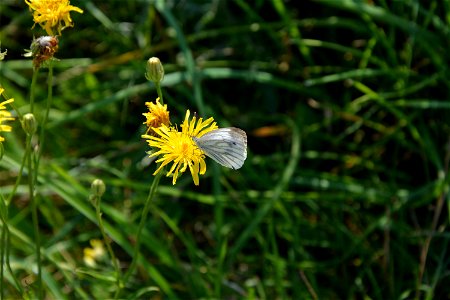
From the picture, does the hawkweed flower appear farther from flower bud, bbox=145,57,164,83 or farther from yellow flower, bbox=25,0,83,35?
flower bud, bbox=145,57,164,83

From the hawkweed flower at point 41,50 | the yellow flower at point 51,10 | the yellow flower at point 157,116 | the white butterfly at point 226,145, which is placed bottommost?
the white butterfly at point 226,145

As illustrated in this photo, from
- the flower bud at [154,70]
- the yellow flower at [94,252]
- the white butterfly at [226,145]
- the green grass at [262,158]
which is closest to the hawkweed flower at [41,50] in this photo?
the flower bud at [154,70]

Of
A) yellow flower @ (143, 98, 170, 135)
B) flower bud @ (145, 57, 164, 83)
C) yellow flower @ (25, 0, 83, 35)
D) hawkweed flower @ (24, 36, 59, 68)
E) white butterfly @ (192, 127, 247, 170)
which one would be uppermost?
yellow flower @ (25, 0, 83, 35)

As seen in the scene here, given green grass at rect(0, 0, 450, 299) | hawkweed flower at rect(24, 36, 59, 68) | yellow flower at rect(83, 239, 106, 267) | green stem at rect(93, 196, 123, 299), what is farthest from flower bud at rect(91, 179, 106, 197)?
yellow flower at rect(83, 239, 106, 267)

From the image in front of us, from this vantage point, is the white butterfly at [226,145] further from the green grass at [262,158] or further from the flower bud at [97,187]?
the green grass at [262,158]

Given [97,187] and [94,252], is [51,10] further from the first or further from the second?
[94,252]

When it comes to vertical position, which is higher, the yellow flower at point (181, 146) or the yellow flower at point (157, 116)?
the yellow flower at point (157, 116)
